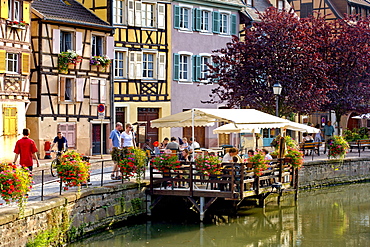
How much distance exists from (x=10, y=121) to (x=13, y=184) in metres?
15.0

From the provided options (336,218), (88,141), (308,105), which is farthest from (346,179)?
(88,141)

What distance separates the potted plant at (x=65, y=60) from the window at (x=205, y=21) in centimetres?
926

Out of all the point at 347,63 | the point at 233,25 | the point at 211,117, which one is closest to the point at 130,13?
the point at 233,25

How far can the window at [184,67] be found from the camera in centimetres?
3900

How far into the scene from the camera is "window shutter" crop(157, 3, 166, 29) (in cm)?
3747

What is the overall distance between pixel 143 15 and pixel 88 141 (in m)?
7.19

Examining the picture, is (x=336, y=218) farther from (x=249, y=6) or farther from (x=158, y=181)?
(x=249, y=6)

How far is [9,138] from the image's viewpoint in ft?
95.5

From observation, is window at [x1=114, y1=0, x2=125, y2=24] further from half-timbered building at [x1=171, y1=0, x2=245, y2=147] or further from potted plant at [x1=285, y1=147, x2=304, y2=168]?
potted plant at [x1=285, y1=147, x2=304, y2=168]

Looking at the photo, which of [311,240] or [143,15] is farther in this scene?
[143,15]

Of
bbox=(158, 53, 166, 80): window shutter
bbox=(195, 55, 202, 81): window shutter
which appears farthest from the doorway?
bbox=(195, 55, 202, 81): window shutter

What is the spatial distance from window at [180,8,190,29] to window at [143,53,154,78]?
261 cm

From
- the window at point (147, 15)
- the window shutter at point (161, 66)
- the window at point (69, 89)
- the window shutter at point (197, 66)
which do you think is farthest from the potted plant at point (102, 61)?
the window shutter at point (197, 66)

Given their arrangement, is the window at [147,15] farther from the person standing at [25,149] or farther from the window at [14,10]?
the person standing at [25,149]
